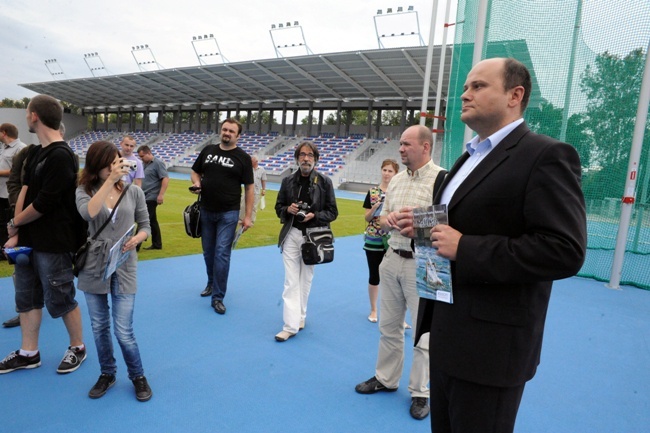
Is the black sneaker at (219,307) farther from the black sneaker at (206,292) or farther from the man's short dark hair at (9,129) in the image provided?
the man's short dark hair at (9,129)

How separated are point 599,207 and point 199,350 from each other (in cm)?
734

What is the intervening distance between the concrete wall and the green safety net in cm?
4999

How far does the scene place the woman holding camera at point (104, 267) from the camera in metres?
2.73

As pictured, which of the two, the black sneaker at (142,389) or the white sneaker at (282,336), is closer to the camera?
the black sneaker at (142,389)

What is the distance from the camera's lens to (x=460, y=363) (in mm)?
1440

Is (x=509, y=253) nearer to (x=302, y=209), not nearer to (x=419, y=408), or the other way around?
(x=419, y=408)

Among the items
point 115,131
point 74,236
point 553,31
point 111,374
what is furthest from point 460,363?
point 115,131

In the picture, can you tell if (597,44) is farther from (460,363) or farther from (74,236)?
(74,236)

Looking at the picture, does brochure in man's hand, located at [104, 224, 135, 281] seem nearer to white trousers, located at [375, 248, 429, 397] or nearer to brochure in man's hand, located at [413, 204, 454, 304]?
white trousers, located at [375, 248, 429, 397]

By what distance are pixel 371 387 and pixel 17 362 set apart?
9.04ft

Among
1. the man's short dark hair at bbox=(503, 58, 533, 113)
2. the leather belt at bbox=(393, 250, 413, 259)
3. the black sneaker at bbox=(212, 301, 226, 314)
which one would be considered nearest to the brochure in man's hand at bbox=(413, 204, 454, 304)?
the man's short dark hair at bbox=(503, 58, 533, 113)

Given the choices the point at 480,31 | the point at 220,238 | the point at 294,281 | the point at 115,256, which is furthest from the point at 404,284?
the point at 480,31

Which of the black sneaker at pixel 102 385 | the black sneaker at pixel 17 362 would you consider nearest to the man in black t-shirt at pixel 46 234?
the black sneaker at pixel 17 362

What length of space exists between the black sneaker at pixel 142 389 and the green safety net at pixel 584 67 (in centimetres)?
622
